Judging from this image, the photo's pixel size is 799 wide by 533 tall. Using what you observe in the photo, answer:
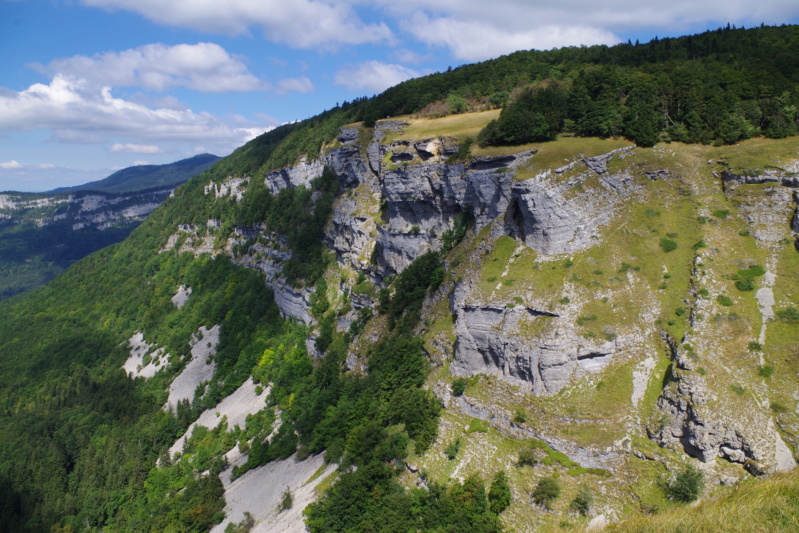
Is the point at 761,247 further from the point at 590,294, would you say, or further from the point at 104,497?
the point at 104,497

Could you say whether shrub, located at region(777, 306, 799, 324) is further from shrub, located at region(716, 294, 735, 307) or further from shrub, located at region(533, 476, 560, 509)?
shrub, located at region(533, 476, 560, 509)

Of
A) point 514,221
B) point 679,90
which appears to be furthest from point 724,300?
point 679,90

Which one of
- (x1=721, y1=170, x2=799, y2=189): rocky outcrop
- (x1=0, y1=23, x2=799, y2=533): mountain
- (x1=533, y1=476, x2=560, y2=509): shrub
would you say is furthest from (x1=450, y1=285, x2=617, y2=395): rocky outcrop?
(x1=721, y1=170, x2=799, y2=189): rocky outcrop

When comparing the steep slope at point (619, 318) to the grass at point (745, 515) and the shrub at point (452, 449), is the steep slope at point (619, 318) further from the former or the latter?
the grass at point (745, 515)

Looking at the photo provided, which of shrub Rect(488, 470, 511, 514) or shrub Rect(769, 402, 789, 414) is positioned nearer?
shrub Rect(769, 402, 789, 414)

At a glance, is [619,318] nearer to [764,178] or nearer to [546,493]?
[546,493]

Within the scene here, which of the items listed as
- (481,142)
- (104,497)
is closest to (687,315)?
(481,142)
